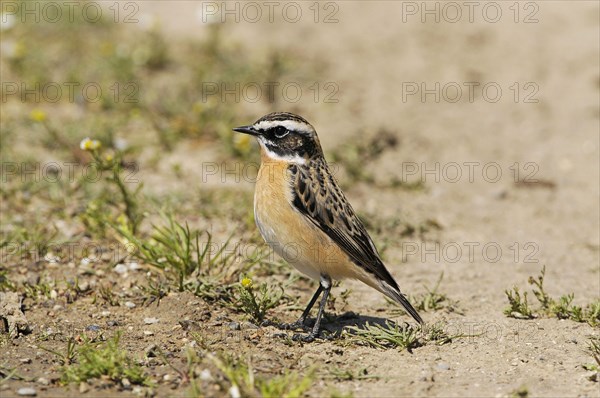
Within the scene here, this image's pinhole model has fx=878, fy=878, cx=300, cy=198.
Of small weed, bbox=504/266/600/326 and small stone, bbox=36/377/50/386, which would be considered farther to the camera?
small weed, bbox=504/266/600/326

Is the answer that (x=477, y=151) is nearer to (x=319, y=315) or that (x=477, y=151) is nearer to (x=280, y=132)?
(x=280, y=132)

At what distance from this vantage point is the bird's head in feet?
25.1

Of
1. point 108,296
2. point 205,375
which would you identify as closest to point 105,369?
point 205,375

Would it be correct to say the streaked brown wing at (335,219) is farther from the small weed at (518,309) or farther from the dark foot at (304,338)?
the small weed at (518,309)

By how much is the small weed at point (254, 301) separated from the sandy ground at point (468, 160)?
16.4 inches

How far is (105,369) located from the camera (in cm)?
617

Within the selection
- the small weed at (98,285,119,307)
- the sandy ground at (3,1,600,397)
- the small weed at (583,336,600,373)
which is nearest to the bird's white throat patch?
the sandy ground at (3,1,600,397)

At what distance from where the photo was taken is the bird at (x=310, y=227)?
7285 mm

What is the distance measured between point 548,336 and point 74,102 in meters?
7.59

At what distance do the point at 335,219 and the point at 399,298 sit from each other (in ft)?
2.80

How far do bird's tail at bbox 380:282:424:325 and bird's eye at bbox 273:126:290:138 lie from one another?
155cm

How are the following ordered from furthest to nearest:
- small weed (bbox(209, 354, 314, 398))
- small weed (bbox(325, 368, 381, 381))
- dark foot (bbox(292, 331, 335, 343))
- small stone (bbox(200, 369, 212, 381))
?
dark foot (bbox(292, 331, 335, 343)), small weed (bbox(325, 368, 381, 381)), small stone (bbox(200, 369, 212, 381)), small weed (bbox(209, 354, 314, 398))

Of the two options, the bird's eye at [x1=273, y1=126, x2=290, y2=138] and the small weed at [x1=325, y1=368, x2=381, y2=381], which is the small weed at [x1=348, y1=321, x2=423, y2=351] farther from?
the bird's eye at [x1=273, y1=126, x2=290, y2=138]

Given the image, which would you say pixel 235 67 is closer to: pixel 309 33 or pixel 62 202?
pixel 309 33
